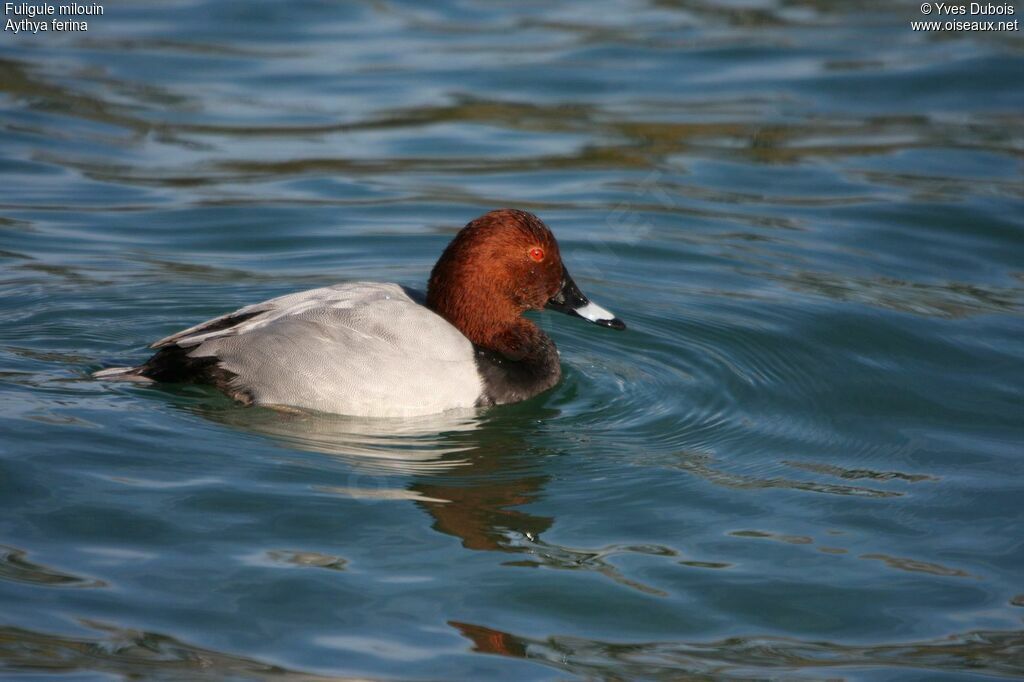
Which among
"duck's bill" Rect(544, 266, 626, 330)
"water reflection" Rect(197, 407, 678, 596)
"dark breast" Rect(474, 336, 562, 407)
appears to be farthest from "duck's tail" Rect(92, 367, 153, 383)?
"duck's bill" Rect(544, 266, 626, 330)

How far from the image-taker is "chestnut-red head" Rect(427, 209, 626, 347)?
7.08m

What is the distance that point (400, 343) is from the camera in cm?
672

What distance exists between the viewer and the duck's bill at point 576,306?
7.52 metres

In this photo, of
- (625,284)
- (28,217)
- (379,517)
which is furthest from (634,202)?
(379,517)

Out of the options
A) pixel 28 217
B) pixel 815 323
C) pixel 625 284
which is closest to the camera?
pixel 815 323

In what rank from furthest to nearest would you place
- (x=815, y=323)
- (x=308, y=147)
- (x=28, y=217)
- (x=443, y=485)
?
1. (x=308, y=147)
2. (x=28, y=217)
3. (x=815, y=323)
4. (x=443, y=485)

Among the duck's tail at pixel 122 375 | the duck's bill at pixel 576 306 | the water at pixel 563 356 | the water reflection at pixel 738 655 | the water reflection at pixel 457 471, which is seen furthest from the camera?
the duck's bill at pixel 576 306

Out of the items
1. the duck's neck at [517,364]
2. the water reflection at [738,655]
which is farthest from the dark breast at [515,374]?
the water reflection at [738,655]

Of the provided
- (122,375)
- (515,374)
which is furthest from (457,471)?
(122,375)

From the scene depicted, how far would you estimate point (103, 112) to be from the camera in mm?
12562

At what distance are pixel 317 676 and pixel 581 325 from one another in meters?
4.37

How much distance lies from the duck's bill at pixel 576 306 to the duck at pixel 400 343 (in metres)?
0.09

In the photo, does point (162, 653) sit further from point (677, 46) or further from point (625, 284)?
point (677, 46)

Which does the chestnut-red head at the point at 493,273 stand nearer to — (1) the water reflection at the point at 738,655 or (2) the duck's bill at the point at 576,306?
(2) the duck's bill at the point at 576,306
